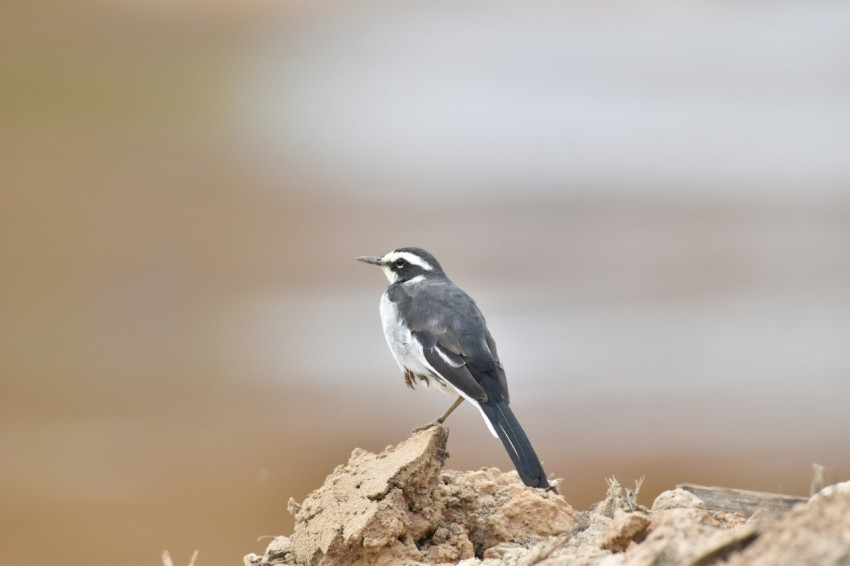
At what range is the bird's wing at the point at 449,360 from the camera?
22.8ft

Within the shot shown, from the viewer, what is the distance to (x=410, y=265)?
8.55 metres

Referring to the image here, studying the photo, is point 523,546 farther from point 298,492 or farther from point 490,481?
point 298,492

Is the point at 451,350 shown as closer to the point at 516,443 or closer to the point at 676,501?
the point at 516,443

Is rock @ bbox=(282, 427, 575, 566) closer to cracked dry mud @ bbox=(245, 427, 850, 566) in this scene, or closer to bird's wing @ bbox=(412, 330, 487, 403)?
cracked dry mud @ bbox=(245, 427, 850, 566)

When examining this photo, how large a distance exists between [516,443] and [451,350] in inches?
37.2

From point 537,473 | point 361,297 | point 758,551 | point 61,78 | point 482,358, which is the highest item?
point 61,78

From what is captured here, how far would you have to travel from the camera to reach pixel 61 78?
30.0 m

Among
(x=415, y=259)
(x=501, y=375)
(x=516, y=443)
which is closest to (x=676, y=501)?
A: (x=516, y=443)

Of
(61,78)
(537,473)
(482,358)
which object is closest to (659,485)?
(482,358)

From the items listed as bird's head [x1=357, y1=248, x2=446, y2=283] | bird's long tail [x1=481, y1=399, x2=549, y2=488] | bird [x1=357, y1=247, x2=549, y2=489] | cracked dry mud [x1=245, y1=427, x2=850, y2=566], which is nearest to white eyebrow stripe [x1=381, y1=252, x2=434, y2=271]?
bird's head [x1=357, y1=248, x2=446, y2=283]

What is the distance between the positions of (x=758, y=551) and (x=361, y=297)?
52.3 feet

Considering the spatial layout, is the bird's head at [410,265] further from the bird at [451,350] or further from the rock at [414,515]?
the rock at [414,515]

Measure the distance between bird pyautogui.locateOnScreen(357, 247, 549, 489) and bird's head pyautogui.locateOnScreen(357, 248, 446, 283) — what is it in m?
0.12

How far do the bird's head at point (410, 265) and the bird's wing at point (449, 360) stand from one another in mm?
1056
